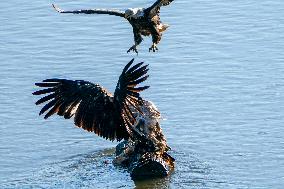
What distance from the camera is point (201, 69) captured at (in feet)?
84.3

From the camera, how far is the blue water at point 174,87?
21688 mm

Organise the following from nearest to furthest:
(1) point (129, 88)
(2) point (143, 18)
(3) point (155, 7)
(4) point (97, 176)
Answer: (1) point (129, 88)
(3) point (155, 7)
(2) point (143, 18)
(4) point (97, 176)

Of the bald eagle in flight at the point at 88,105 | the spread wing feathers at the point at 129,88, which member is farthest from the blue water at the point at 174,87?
the spread wing feathers at the point at 129,88

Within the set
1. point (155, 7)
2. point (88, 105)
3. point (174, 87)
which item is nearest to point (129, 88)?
point (88, 105)

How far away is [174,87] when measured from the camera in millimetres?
24875

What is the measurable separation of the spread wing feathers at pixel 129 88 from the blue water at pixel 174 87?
1415 millimetres

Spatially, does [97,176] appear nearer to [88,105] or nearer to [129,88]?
[88,105]

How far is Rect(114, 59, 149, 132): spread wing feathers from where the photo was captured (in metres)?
20.0

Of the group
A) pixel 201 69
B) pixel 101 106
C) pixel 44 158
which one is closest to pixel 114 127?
pixel 101 106

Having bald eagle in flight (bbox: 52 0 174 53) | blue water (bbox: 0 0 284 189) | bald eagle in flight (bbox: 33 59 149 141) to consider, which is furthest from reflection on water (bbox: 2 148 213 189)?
bald eagle in flight (bbox: 52 0 174 53)

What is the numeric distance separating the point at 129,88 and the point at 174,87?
15.4 ft

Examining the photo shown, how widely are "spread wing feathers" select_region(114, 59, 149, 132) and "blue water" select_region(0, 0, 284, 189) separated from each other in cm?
141

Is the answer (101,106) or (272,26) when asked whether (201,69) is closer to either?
(272,26)

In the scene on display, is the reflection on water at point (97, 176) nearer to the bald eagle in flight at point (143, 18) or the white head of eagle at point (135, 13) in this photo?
the bald eagle in flight at point (143, 18)
